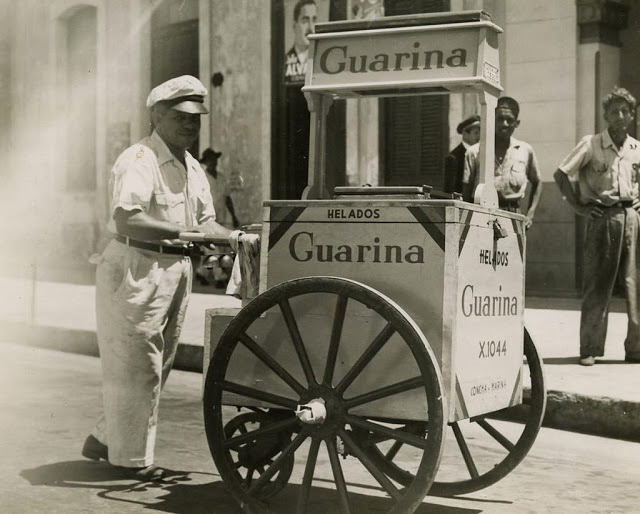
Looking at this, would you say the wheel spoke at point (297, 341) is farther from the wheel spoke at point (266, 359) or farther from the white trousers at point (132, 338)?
the white trousers at point (132, 338)

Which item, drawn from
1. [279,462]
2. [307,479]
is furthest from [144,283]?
[307,479]

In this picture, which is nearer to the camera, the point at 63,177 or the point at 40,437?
the point at 40,437

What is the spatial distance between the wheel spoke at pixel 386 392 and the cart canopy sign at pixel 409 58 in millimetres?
1115

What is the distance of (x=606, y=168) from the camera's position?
8.16 meters

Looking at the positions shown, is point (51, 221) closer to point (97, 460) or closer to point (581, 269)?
point (581, 269)

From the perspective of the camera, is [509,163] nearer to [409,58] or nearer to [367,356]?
[409,58]

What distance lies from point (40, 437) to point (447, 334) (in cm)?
283

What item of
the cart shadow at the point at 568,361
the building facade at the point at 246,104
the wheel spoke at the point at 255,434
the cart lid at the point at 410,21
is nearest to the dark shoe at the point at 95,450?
the wheel spoke at the point at 255,434

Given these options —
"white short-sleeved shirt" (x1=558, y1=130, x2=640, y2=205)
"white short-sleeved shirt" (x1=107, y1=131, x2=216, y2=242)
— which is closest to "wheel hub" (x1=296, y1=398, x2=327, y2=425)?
"white short-sleeved shirt" (x1=107, y1=131, x2=216, y2=242)

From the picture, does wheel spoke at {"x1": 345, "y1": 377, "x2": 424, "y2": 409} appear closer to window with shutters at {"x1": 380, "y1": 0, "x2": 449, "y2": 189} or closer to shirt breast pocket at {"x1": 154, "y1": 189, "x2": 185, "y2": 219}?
shirt breast pocket at {"x1": 154, "y1": 189, "x2": 185, "y2": 219}

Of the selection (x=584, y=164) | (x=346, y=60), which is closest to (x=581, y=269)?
(x=584, y=164)

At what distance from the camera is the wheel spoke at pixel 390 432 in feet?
12.8

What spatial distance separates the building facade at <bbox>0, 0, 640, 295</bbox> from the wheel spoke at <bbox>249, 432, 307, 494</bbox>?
7.21 m

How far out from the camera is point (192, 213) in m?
5.25
